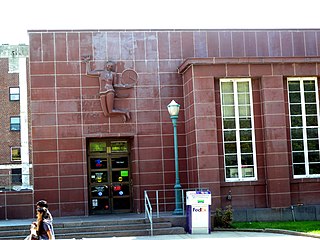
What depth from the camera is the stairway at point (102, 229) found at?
18453mm

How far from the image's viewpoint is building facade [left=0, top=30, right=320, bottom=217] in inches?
825

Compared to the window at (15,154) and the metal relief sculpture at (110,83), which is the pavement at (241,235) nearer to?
the metal relief sculpture at (110,83)

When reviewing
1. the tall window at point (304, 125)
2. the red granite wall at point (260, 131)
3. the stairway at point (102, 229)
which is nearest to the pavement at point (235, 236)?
the stairway at point (102, 229)

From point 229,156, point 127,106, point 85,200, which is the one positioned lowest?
point 85,200

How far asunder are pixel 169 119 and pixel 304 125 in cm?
498

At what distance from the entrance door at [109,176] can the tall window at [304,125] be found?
20.7 ft

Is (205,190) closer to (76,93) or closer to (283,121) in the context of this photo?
(283,121)

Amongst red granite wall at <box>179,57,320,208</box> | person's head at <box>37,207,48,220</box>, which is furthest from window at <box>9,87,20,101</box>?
person's head at <box>37,207,48,220</box>

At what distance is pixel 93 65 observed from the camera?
73.4ft

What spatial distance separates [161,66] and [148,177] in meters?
4.24

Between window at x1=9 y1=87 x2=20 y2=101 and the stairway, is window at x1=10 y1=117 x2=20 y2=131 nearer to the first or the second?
window at x1=9 y1=87 x2=20 y2=101

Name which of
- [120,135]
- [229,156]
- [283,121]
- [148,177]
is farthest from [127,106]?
[283,121]

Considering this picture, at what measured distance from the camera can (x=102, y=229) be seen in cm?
1888

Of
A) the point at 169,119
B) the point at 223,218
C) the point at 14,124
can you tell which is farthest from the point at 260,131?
the point at 14,124
